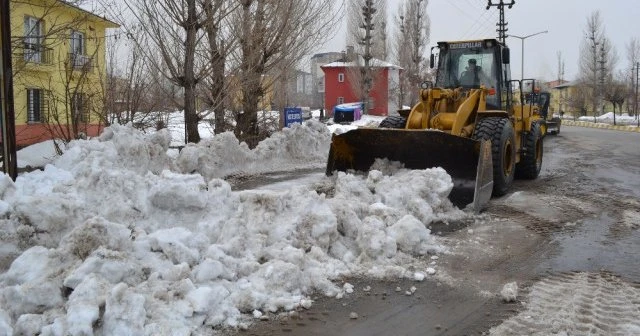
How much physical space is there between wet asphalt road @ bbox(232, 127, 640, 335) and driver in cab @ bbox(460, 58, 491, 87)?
80.7 inches

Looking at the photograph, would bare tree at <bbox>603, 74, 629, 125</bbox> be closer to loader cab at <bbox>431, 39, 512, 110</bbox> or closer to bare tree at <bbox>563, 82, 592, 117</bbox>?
bare tree at <bbox>563, 82, 592, 117</bbox>

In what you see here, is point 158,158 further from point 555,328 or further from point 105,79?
point 555,328

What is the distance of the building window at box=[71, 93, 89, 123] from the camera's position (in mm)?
11562

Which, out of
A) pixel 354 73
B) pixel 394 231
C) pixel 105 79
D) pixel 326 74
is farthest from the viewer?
pixel 326 74

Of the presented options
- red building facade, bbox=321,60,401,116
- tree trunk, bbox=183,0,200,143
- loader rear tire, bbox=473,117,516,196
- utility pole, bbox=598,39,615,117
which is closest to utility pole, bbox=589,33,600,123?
utility pole, bbox=598,39,615,117

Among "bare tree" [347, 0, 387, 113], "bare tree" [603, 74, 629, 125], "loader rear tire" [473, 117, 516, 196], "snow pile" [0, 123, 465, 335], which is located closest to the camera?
"snow pile" [0, 123, 465, 335]

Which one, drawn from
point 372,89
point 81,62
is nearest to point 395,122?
point 81,62

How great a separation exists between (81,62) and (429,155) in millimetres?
7723

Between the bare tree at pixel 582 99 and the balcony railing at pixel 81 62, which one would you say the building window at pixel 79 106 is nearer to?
the balcony railing at pixel 81 62

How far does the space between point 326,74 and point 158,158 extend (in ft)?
154

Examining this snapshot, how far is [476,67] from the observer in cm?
1100

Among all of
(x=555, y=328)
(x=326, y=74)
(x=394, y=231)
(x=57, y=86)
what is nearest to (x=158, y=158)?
(x=57, y=86)

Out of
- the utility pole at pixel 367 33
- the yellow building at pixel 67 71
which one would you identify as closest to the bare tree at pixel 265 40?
the yellow building at pixel 67 71

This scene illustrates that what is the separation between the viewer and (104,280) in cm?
425
